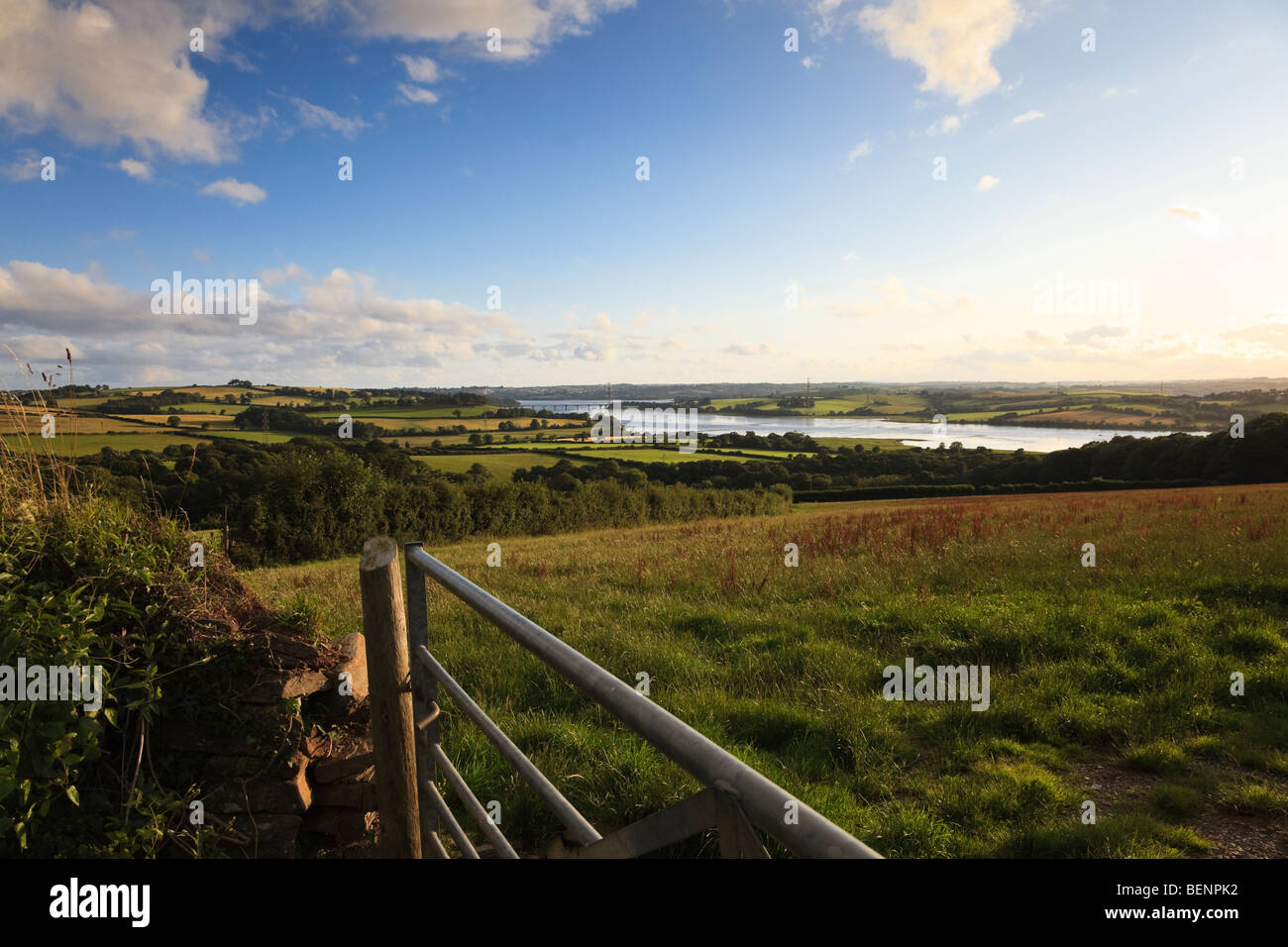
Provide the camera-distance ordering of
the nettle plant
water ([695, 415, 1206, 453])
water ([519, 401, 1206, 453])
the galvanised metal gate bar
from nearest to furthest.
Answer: the galvanised metal gate bar < the nettle plant < water ([695, 415, 1206, 453]) < water ([519, 401, 1206, 453])

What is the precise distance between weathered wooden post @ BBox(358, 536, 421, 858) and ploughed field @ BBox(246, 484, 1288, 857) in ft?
2.83

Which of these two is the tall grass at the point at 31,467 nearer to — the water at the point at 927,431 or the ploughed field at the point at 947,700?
the ploughed field at the point at 947,700

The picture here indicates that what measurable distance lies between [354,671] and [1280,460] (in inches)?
2226

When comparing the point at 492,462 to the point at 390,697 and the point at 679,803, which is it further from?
the point at 679,803

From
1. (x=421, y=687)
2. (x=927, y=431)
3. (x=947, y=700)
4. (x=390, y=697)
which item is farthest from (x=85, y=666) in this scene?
(x=927, y=431)

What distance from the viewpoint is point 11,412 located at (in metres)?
4.18

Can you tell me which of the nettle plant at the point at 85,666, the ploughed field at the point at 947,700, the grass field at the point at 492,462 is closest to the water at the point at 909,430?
the grass field at the point at 492,462

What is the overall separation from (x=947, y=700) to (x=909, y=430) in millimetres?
103334

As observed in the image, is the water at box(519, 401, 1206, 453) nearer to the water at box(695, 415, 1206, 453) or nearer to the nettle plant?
the water at box(695, 415, 1206, 453)

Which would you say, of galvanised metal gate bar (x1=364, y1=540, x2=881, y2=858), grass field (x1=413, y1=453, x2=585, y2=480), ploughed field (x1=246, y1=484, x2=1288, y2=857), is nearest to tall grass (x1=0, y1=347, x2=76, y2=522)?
ploughed field (x1=246, y1=484, x2=1288, y2=857)

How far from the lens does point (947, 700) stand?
5.22m

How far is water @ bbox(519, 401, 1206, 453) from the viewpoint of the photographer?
65856mm

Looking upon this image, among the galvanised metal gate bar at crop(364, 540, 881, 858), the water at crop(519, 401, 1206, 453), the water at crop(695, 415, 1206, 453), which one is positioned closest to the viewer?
the galvanised metal gate bar at crop(364, 540, 881, 858)

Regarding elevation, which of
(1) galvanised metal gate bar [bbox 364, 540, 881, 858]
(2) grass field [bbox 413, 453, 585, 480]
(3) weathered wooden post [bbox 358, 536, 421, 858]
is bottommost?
(2) grass field [bbox 413, 453, 585, 480]
